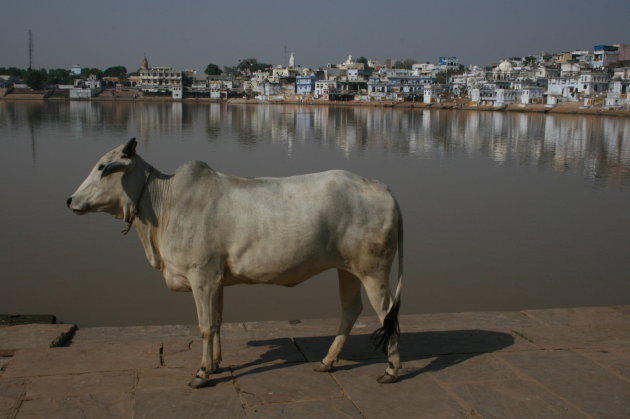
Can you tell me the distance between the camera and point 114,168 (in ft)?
13.9

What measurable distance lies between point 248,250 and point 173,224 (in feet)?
1.75

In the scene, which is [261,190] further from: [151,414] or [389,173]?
[389,173]

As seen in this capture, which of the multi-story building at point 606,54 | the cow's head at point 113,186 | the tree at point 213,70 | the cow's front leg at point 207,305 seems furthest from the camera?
the tree at point 213,70

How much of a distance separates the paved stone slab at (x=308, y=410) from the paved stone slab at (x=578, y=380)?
1374 millimetres

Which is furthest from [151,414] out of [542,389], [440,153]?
[440,153]

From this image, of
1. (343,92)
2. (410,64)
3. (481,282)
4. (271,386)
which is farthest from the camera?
(410,64)

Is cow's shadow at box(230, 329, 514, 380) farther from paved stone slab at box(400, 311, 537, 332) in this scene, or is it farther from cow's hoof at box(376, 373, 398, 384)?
paved stone slab at box(400, 311, 537, 332)

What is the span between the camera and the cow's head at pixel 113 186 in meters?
4.27

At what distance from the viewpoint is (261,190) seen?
430cm

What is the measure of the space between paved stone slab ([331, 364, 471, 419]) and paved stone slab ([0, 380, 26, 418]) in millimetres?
1961

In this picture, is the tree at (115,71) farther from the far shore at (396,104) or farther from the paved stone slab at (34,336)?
the paved stone slab at (34,336)

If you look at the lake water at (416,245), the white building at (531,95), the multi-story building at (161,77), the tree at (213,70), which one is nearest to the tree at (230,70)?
the tree at (213,70)

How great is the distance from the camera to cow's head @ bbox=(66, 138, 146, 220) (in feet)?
14.0

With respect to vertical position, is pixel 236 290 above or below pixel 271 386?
below
